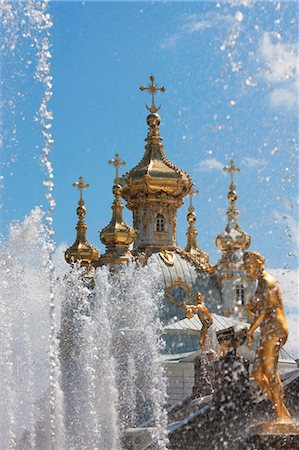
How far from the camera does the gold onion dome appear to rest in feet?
146

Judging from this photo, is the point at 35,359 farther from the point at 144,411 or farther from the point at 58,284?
the point at 58,284

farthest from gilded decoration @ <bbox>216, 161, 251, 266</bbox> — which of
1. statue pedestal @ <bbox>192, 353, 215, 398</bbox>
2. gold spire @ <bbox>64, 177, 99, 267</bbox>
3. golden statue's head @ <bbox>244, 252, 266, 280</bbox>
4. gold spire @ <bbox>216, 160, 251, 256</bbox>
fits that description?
golden statue's head @ <bbox>244, 252, 266, 280</bbox>

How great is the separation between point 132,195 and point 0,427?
25.4m

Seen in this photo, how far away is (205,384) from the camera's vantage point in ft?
61.4

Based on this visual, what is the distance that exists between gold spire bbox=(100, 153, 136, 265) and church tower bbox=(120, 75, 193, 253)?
3.05ft

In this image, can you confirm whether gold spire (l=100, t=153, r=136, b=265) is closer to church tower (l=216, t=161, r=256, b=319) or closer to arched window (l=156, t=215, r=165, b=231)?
arched window (l=156, t=215, r=165, b=231)

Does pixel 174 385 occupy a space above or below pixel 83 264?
below

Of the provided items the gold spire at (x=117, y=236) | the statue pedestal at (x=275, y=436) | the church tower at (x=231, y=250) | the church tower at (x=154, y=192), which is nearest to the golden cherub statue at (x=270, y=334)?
the statue pedestal at (x=275, y=436)

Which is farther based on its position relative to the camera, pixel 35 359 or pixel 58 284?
pixel 58 284

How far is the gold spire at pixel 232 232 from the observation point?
41.4m

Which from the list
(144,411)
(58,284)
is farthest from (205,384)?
(58,284)

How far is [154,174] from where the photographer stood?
146ft

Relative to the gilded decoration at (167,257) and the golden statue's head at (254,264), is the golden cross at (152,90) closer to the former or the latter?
the gilded decoration at (167,257)

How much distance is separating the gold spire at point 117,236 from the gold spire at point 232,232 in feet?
11.2
